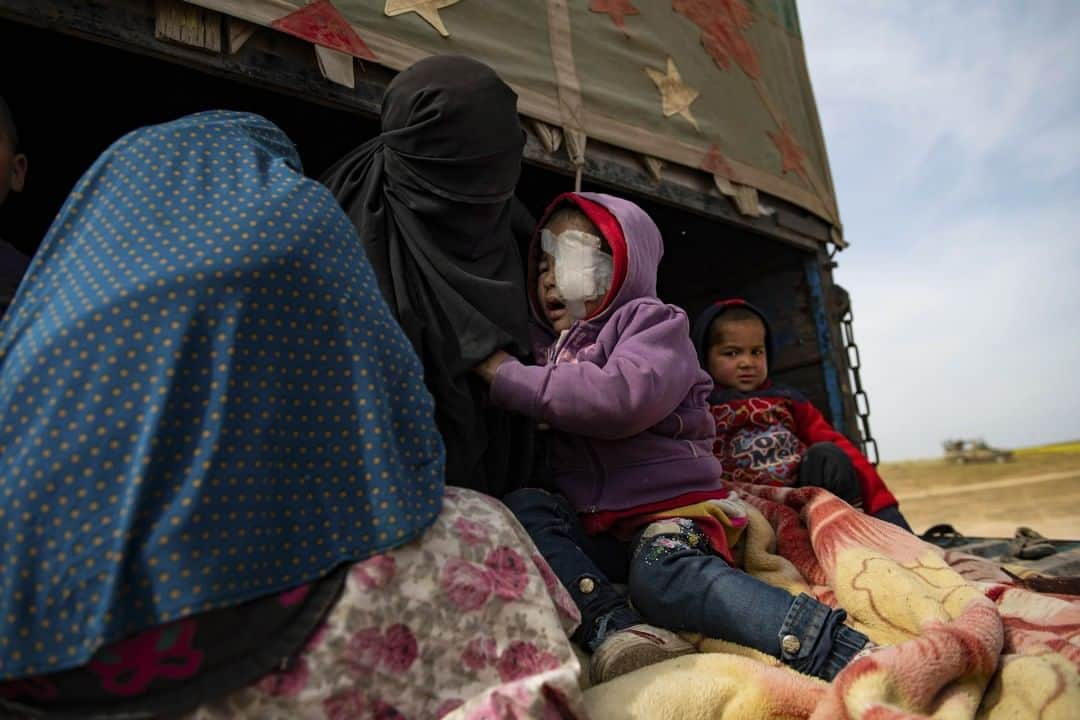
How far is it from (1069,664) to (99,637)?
1764mm

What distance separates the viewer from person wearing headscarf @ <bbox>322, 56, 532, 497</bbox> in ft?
6.31

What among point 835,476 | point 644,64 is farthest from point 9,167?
point 835,476

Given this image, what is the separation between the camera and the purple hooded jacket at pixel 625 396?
193 cm

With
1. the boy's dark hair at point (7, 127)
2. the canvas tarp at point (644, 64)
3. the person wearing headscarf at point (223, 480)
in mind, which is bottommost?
the person wearing headscarf at point (223, 480)

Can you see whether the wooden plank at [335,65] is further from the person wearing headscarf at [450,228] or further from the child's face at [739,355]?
the child's face at [739,355]

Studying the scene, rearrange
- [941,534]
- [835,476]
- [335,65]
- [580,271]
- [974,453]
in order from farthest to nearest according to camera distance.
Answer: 1. [974,453]
2. [941,534]
3. [835,476]
4. [335,65]
5. [580,271]

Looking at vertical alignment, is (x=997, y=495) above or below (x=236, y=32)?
below

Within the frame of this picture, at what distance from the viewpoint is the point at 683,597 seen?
1.84m

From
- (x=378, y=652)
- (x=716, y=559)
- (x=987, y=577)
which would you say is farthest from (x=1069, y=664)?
(x=378, y=652)

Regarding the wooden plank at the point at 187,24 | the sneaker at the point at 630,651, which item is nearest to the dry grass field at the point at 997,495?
the sneaker at the point at 630,651

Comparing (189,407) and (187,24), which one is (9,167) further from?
(189,407)

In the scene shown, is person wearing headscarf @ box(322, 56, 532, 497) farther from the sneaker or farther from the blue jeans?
the sneaker

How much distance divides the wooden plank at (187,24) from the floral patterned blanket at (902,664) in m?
2.12

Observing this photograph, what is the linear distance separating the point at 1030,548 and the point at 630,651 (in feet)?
8.16
